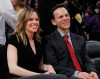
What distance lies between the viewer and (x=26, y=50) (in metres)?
2.43

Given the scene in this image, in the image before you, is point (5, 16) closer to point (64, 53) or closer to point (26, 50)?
point (26, 50)

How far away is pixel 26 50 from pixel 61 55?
1.52 ft

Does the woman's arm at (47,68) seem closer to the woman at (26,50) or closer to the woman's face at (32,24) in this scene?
the woman at (26,50)

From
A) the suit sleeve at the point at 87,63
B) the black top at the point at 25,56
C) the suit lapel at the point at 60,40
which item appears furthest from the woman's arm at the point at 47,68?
the suit sleeve at the point at 87,63

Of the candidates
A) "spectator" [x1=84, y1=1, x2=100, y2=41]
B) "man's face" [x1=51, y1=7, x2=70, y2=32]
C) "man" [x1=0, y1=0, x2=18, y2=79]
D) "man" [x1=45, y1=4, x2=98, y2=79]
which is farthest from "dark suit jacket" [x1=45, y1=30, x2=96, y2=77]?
"spectator" [x1=84, y1=1, x2=100, y2=41]

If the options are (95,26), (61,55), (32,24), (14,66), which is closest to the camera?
(14,66)

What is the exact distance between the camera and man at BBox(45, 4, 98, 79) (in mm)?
2602

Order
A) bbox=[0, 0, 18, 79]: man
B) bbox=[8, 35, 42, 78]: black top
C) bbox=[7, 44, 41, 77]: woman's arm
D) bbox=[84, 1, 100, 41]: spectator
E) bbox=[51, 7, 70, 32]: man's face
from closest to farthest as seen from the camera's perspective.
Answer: bbox=[7, 44, 41, 77]: woman's arm → bbox=[8, 35, 42, 78]: black top → bbox=[0, 0, 18, 79]: man → bbox=[51, 7, 70, 32]: man's face → bbox=[84, 1, 100, 41]: spectator

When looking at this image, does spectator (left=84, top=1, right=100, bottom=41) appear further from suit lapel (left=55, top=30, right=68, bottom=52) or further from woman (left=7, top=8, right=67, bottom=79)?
woman (left=7, top=8, right=67, bottom=79)

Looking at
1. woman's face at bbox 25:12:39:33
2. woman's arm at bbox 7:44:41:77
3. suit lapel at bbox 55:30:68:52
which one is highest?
woman's face at bbox 25:12:39:33

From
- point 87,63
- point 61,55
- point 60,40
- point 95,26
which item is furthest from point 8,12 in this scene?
point 95,26

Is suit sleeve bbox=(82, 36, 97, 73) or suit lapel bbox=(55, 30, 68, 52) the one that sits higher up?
suit lapel bbox=(55, 30, 68, 52)

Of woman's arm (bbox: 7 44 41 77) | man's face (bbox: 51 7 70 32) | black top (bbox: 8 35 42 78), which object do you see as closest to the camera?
woman's arm (bbox: 7 44 41 77)

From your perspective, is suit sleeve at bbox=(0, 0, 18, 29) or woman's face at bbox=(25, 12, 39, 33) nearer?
woman's face at bbox=(25, 12, 39, 33)
